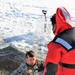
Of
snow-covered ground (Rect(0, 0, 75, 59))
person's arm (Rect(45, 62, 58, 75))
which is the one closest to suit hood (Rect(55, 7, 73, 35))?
person's arm (Rect(45, 62, 58, 75))

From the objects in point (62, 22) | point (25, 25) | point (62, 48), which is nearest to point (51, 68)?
point (62, 48)

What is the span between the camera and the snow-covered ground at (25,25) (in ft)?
19.8

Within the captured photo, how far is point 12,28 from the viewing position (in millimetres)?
7234

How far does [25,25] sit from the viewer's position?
295 inches

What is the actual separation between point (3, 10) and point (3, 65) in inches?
155

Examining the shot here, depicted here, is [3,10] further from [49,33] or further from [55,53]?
[55,53]

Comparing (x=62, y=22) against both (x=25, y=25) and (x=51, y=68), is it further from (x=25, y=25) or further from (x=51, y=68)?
(x=25, y=25)

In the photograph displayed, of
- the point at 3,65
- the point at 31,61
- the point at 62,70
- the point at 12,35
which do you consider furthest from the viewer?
the point at 12,35

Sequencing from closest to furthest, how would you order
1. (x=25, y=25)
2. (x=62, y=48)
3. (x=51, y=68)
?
(x=62, y=48), (x=51, y=68), (x=25, y=25)

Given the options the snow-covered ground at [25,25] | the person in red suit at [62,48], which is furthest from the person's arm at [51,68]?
the snow-covered ground at [25,25]

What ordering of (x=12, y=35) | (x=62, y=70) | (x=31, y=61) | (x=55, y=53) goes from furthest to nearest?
(x=12, y=35) → (x=31, y=61) → (x=62, y=70) → (x=55, y=53)

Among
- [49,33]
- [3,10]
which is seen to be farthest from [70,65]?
[3,10]

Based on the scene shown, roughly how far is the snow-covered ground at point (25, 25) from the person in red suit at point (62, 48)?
8.88ft

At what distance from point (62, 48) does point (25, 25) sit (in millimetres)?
4924
